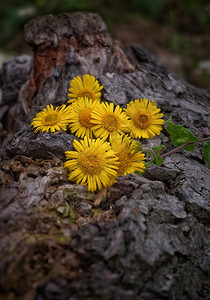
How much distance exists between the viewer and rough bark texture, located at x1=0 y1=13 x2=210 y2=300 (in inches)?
69.8

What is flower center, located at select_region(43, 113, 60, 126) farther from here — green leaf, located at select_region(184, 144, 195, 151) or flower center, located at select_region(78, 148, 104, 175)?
green leaf, located at select_region(184, 144, 195, 151)

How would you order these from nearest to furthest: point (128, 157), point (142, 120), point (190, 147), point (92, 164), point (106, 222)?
point (106, 222) < point (92, 164) < point (128, 157) < point (190, 147) < point (142, 120)

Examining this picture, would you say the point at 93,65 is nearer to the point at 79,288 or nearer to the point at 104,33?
the point at 104,33

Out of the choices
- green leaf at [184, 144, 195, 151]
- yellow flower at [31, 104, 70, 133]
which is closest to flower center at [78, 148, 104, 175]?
yellow flower at [31, 104, 70, 133]

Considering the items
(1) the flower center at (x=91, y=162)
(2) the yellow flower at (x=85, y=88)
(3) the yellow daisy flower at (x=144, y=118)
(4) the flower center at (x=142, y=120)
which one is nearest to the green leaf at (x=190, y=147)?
(3) the yellow daisy flower at (x=144, y=118)

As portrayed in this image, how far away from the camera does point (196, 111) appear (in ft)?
11.1

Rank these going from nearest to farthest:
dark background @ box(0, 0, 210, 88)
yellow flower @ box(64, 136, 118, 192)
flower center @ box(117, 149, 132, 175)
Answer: yellow flower @ box(64, 136, 118, 192) < flower center @ box(117, 149, 132, 175) < dark background @ box(0, 0, 210, 88)

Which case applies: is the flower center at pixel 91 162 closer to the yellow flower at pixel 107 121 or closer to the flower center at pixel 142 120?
the yellow flower at pixel 107 121

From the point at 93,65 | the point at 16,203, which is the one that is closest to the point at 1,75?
the point at 93,65

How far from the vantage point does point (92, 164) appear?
244 cm

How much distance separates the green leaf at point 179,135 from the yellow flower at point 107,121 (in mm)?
426

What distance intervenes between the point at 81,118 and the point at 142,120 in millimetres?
616

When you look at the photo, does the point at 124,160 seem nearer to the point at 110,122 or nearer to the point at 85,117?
the point at 110,122

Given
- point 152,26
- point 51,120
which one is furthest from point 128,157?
point 152,26
